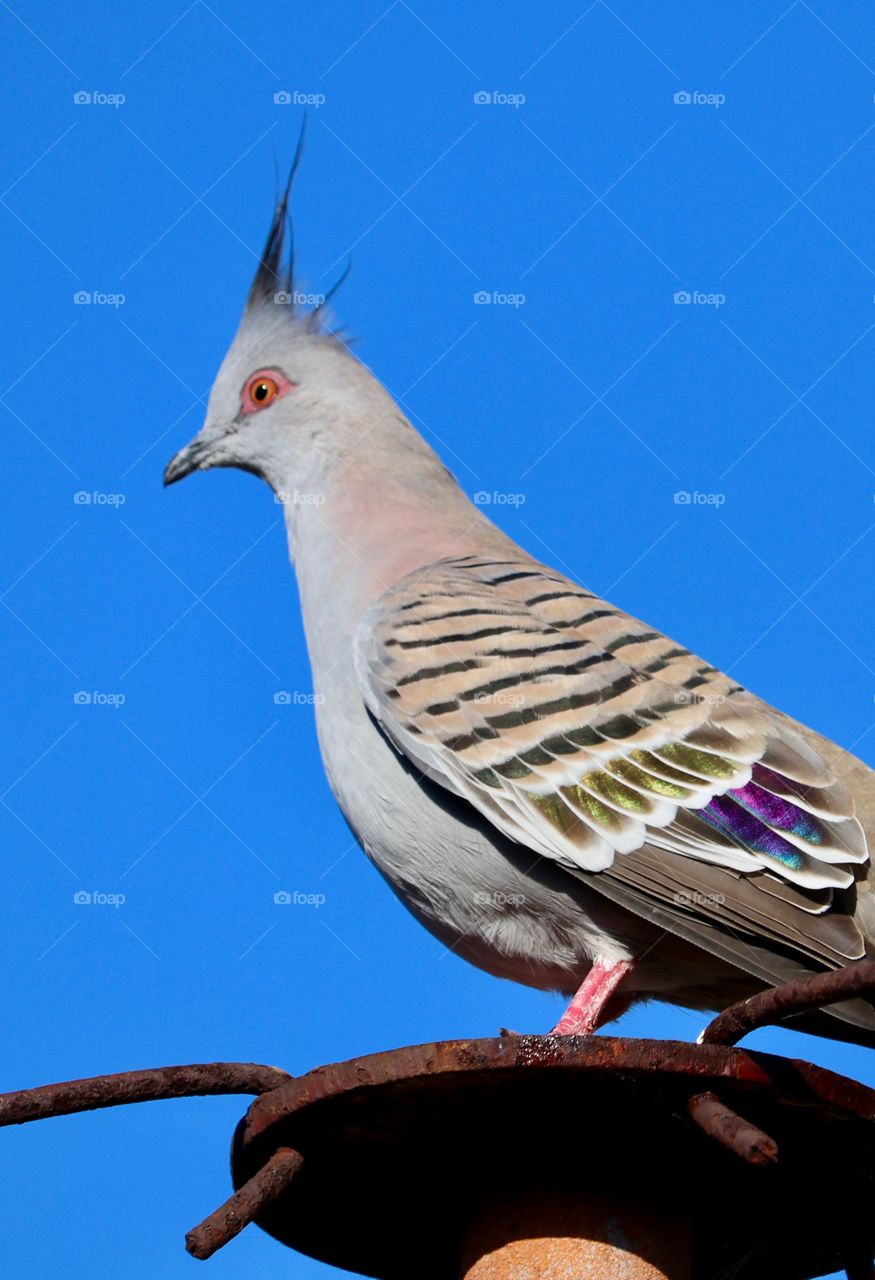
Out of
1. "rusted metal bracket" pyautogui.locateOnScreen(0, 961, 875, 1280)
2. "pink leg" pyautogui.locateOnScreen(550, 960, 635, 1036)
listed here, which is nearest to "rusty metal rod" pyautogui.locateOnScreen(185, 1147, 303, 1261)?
→ "rusted metal bracket" pyautogui.locateOnScreen(0, 961, 875, 1280)

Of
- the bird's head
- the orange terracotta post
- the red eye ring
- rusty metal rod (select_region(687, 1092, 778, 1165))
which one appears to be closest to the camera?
rusty metal rod (select_region(687, 1092, 778, 1165))

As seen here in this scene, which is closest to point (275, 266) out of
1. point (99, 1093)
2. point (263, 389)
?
point (263, 389)

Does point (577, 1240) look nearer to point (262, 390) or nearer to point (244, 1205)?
point (244, 1205)

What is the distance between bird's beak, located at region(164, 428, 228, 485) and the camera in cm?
862

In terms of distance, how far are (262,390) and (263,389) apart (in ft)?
0.04

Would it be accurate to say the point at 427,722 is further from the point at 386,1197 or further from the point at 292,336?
the point at 292,336

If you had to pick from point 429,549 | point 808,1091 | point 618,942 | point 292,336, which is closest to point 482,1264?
point 808,1091

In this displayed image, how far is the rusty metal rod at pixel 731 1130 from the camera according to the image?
3.73 metres

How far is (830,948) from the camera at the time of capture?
220 inches

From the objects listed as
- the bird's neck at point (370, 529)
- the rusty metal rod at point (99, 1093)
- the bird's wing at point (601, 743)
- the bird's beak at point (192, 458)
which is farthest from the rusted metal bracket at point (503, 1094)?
the bird's beak at point (192, 458)

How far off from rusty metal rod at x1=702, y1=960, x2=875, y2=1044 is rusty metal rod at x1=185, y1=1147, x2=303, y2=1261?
1.16 meters

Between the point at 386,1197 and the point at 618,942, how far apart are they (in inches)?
58.5

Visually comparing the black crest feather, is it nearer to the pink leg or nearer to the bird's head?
the bird's head

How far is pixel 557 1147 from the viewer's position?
4.48m
